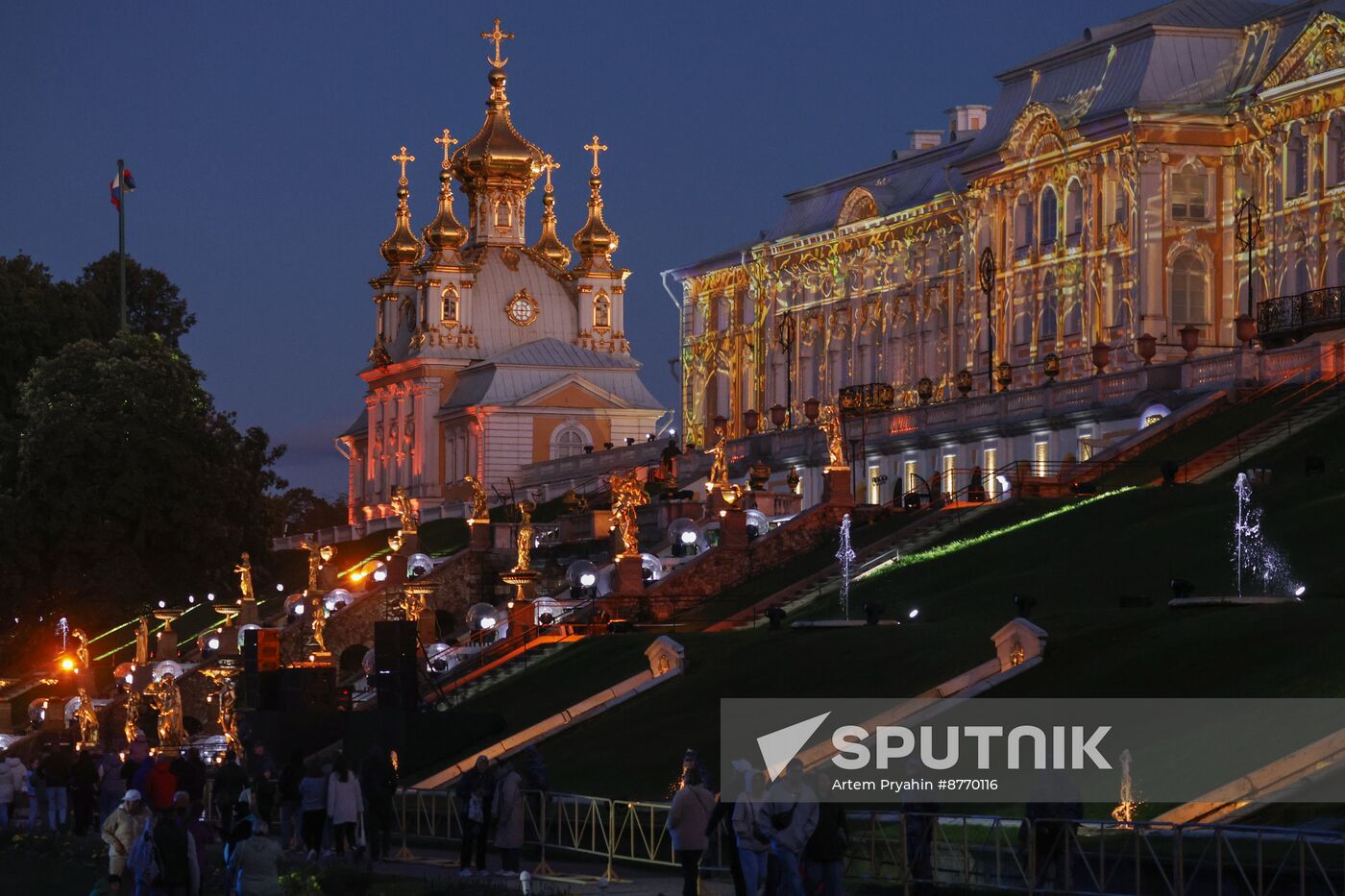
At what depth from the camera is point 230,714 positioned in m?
62.3

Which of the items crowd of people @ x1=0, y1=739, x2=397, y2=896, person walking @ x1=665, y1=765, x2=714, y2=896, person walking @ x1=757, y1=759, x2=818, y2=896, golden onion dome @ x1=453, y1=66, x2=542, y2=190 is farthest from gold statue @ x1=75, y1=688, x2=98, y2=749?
golden onion dome @ x1=453, y1=66, x2=542, y2=190

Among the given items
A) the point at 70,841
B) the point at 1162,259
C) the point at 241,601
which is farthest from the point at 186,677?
the point at 70,841

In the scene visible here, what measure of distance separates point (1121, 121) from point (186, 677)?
31.1 m

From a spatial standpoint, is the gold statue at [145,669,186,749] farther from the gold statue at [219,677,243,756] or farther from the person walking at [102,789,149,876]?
the person walking at [102,789,149,876]

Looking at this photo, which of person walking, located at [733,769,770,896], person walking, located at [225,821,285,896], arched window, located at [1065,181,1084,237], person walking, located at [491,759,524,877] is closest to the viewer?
person walking, located at [225,821,285,896]

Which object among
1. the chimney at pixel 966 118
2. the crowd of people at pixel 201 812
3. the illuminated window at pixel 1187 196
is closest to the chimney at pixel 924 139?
the chimney at pixel 966 118

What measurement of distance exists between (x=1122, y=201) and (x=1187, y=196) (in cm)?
191

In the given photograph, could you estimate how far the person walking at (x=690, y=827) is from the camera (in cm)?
2788

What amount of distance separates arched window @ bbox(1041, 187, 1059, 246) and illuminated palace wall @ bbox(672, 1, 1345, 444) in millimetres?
81

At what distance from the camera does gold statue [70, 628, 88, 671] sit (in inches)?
2992

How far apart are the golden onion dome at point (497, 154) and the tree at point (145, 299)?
1487 inches

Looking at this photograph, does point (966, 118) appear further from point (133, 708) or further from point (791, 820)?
point (791, 820)

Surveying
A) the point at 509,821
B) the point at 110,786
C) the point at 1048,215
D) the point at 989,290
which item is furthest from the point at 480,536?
the point at 509,821

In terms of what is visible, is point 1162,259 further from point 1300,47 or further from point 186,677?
point 186,677
